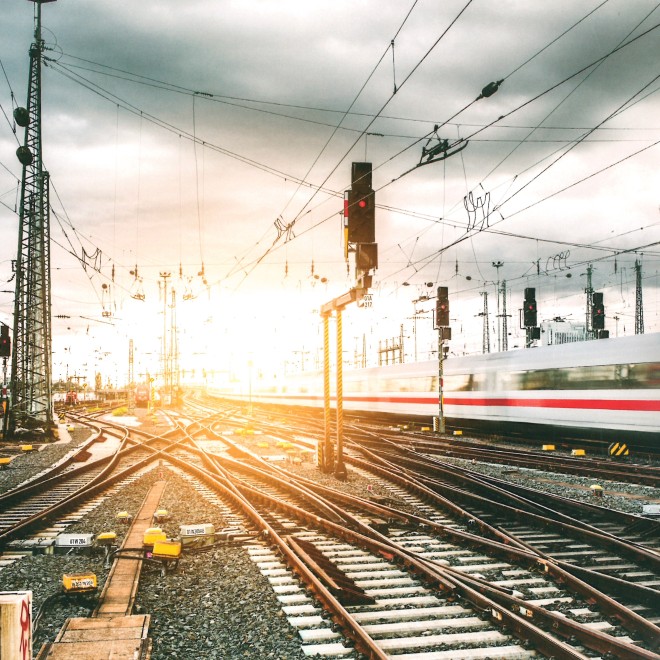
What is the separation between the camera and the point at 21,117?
21.0 metres

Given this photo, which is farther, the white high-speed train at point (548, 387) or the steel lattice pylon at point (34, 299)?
the steel lattice pylon at point (34, 299)

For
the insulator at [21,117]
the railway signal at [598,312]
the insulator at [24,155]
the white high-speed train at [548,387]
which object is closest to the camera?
the white high-speed train at [548,387]

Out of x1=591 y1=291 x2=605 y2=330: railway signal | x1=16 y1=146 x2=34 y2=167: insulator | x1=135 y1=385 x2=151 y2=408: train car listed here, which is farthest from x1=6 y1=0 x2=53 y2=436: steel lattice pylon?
x1=135 y1=385 x2=151 y2=408: train car

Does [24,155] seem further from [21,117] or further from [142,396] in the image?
[142,396]

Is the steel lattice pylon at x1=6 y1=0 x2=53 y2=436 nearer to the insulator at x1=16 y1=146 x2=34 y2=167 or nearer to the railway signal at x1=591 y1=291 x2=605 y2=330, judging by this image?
the insulator at x1=16 y1=146 x2=34 y2=167

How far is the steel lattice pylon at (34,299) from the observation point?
23.4 metres

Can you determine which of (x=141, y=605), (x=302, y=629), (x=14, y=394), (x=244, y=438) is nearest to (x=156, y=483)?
(x=141, y=605)

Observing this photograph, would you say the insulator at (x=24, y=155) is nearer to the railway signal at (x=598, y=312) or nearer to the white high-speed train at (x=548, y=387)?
the white high-speed train at (x=548, y=387)

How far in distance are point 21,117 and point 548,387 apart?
2006 cm

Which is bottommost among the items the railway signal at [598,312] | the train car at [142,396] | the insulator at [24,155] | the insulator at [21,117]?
the train car at [142,396]

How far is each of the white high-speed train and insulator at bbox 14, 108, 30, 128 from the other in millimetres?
19221

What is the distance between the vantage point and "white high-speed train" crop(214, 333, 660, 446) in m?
17.5

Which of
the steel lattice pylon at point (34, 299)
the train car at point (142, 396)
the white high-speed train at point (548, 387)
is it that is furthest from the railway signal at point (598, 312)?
the train car at point (142, 396)

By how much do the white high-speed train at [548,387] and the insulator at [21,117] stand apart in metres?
19.2
